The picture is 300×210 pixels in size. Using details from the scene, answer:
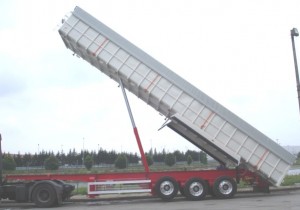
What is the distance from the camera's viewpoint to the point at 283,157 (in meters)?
15.3

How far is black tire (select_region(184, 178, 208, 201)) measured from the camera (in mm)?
15805

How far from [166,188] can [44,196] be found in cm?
447

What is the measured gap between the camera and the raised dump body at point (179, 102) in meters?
15.5

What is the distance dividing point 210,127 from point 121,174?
3.81 m

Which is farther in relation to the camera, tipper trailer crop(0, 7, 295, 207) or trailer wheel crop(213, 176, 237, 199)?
trailer wheel crop(213, 176, 237, 199)

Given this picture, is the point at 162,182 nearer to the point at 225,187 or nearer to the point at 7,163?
the point at 225,187

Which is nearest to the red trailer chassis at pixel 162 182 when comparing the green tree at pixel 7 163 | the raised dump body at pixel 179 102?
the green tree at pixel 7 163

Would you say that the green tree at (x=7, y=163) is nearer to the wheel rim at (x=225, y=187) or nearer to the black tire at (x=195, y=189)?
the black tire at (x=195, y=189)

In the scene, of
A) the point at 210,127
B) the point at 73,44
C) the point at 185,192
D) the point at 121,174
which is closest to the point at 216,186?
the point at 185,192

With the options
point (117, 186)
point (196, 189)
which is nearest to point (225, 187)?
point (196, 189)

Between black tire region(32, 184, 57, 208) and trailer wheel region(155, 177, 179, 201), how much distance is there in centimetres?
378

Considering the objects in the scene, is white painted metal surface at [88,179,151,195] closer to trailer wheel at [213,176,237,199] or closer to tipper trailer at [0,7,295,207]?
tipper trailer at [0,7,295,207]

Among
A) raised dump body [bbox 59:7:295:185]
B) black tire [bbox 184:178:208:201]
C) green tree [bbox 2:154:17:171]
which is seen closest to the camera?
raised dump body [bbox 59:7:295:185]

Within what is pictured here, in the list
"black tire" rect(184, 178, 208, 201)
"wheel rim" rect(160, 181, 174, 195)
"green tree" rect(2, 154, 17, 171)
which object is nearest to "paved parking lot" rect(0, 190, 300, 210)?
"black tire" rect(184, 178, 208, 201)
